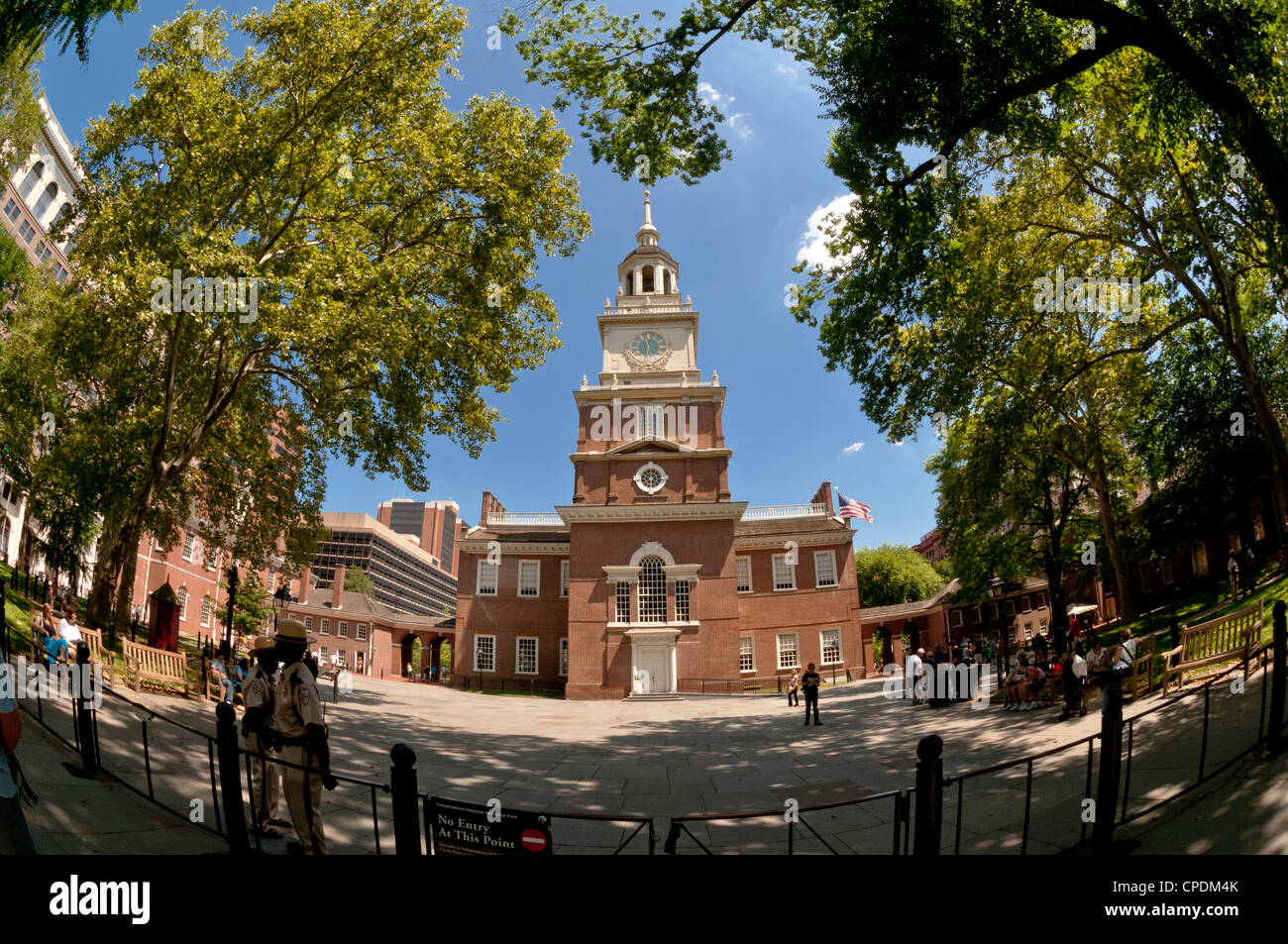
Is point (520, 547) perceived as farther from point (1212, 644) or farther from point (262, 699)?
point (262, 699)

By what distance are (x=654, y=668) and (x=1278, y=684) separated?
2763cm

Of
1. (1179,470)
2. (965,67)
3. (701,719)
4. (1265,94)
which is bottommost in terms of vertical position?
(701,719)

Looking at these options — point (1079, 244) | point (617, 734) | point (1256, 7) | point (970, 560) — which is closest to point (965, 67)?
point (1256, 7)

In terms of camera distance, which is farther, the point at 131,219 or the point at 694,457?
the point at 694,457

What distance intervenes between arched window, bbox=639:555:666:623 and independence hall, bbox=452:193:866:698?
0.18 ft

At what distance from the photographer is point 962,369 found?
1293 cm

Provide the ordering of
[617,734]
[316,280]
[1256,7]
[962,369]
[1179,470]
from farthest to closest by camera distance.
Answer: [1179,470], [617,734], [316,280], [962,369], [1256,7]

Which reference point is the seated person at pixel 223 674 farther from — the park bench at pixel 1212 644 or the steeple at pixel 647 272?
the steeple at pixel 647 272

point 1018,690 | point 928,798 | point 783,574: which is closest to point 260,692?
point 928,798

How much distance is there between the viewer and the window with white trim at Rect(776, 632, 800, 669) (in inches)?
1427

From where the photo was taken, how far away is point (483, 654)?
37.7 m

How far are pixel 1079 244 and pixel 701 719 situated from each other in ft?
57.3
